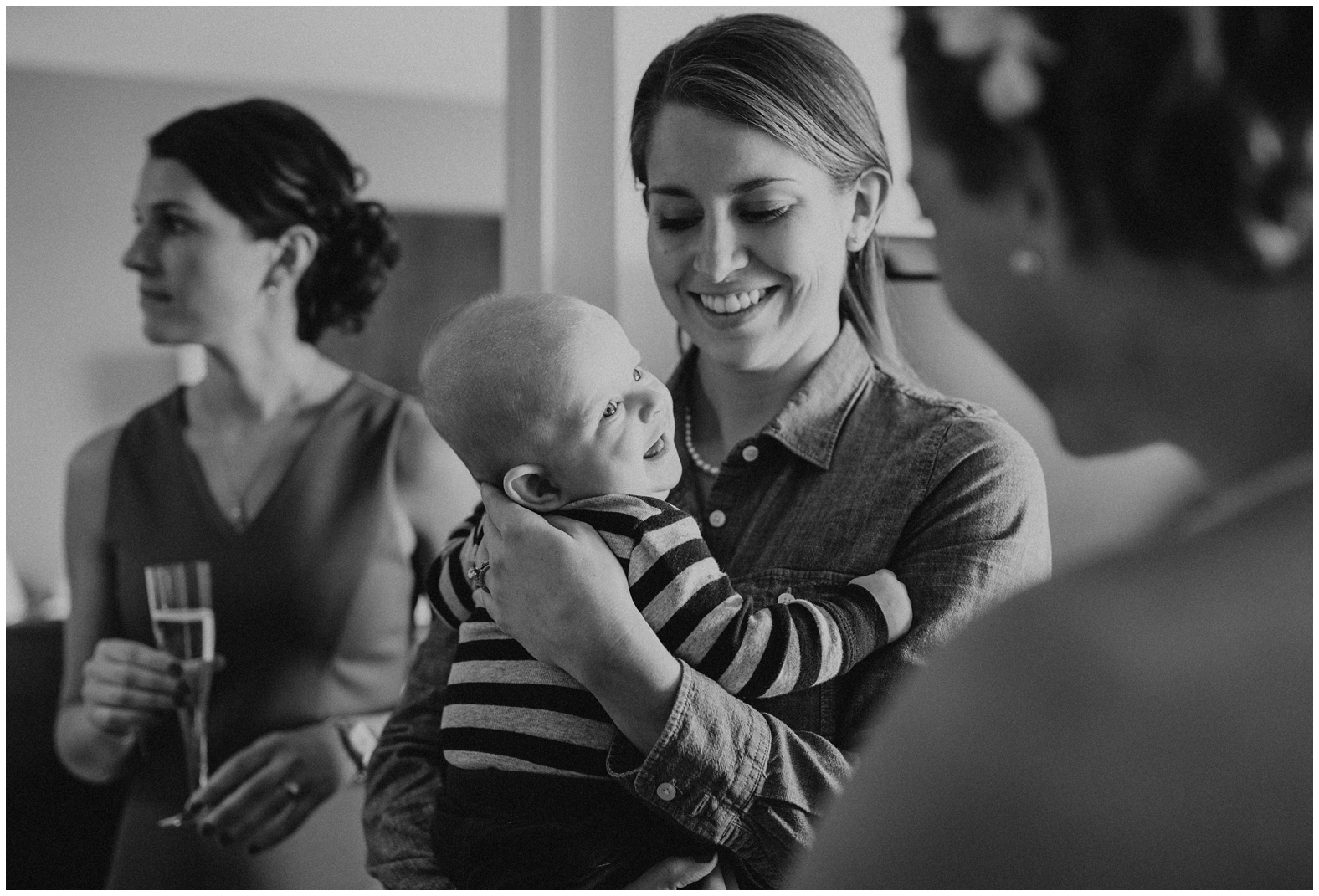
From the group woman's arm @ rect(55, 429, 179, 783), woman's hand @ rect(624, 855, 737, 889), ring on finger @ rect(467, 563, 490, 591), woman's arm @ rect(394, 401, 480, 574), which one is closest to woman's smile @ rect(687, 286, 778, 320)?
ring on finger @ rect(467, 563, 490, 591)

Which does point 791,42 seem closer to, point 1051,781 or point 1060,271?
point 1060,271

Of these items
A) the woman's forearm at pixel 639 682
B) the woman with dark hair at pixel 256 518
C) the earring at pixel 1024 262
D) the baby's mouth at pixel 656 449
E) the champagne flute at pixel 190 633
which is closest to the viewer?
the earring at pixel 1024 262

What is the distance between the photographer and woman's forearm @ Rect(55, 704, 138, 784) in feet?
6.51

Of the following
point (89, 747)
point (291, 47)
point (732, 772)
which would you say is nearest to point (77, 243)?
point (291, 47)

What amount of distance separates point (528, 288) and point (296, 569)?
589 millimetres

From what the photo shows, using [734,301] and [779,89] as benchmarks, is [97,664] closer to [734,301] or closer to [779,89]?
[734,301]

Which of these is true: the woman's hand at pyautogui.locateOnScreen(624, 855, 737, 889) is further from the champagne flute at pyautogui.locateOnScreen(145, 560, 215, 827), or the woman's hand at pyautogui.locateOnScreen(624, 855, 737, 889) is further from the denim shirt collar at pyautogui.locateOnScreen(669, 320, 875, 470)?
the champagne flute at pyautogui.locateOnScreen(145, 560, 215, 827)

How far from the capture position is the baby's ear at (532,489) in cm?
112

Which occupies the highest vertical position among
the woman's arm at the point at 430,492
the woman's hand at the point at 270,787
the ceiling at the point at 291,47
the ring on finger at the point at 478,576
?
the ceiling at the point at 291,47

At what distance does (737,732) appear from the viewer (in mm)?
1061

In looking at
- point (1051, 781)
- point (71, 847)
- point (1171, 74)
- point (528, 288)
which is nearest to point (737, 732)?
point (1051, 781)

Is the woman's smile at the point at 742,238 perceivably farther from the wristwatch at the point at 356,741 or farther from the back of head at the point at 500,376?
the wristwatch at the point at 356,741

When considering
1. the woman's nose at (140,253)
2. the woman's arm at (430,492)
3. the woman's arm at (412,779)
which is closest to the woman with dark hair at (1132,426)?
the woman's arm at (412,779)

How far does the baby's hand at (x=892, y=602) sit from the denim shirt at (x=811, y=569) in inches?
0.6
